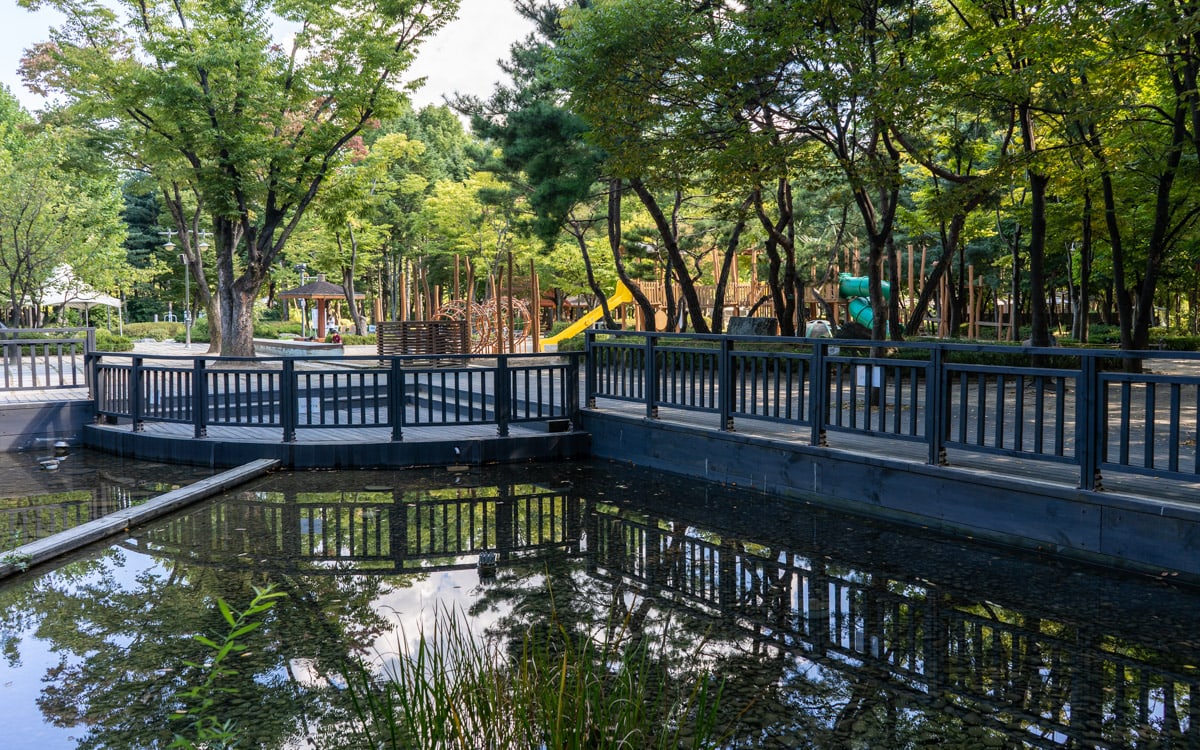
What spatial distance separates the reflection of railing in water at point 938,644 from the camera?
3500mm

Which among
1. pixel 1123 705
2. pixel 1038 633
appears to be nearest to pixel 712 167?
pixel 1038 633

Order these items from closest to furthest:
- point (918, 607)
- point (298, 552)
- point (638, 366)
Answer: point (918, 607)
point (298, 552)
point (638, 366)

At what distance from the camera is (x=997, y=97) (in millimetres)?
9938

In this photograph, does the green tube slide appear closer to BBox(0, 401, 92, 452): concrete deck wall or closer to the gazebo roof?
the gazebo roof

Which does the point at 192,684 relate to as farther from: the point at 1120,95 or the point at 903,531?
the point at 1120,95

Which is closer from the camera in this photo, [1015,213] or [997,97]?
[997,97]

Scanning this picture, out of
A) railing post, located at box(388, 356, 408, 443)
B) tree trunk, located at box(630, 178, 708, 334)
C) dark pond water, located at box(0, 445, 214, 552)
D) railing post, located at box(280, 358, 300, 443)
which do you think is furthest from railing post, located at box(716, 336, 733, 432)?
tree trunk, located at box(630, 178, 708, 334)

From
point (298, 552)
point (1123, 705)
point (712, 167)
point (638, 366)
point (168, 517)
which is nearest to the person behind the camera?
point (1123, 705)

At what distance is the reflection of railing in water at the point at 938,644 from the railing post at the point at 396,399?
4.27m

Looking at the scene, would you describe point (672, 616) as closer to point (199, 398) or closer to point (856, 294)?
point (199, 398)

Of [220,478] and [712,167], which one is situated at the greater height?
[712,167]

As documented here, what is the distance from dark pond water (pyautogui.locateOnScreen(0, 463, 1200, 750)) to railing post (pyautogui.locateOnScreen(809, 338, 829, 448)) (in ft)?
2.11

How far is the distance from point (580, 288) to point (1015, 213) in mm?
23494

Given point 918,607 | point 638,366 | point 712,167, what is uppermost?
point 712,167
